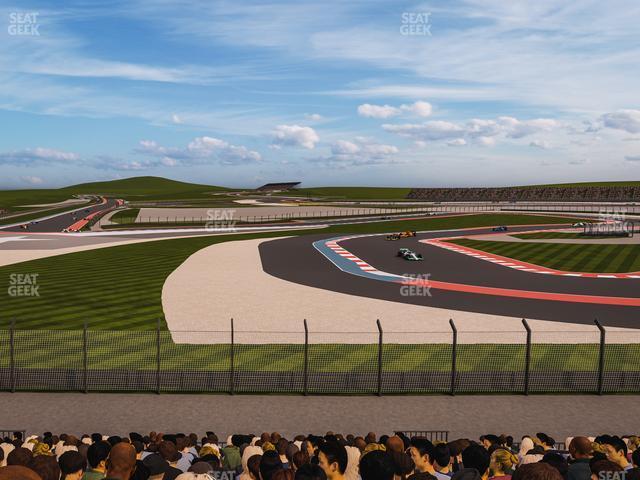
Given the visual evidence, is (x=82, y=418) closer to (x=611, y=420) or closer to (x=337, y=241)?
(x=611, y=420)

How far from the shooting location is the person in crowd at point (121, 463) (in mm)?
6000

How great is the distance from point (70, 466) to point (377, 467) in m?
4.01

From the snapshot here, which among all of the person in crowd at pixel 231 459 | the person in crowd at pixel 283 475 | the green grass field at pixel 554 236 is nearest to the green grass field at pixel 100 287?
the person in crowd at pixel 231 459

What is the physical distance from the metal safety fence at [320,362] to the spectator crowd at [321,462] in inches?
226

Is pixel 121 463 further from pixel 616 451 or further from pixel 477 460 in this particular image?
pixel 616 451

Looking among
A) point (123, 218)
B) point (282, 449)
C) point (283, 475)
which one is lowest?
point (282, 449)

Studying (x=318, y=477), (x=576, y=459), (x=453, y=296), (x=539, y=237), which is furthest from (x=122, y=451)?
(x=539, y=237)

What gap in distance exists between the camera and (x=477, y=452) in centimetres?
706

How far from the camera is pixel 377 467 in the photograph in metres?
5.45

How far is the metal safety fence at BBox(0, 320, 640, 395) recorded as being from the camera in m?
15.5

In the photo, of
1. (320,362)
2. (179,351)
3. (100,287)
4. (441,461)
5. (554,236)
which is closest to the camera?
(441,461)

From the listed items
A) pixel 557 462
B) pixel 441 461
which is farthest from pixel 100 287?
pixel 557 462

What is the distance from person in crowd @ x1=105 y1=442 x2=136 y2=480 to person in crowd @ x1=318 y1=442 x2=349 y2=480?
231 centimetres

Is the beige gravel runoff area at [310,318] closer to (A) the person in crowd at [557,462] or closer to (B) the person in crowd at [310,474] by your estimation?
(A) the person in crowd at [557,462]
